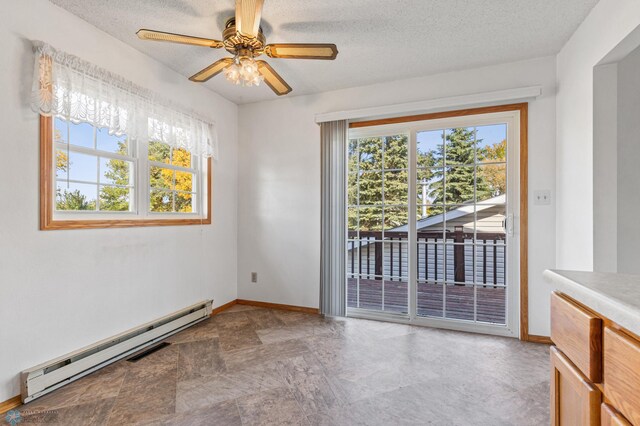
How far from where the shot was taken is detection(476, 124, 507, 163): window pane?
307 cm

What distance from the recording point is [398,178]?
3451mm

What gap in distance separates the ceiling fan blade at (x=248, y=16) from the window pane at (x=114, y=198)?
1.68m

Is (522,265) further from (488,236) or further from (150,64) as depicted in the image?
(150,64)

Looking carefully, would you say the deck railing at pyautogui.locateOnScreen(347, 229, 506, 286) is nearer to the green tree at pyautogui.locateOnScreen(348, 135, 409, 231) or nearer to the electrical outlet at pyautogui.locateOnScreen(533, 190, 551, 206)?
the green tree at pyautogui.locateOnScreen(348, 135, 409, 231)

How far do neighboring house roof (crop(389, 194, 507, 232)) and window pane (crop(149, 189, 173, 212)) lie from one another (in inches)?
91.7

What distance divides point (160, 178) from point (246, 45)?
1.66m

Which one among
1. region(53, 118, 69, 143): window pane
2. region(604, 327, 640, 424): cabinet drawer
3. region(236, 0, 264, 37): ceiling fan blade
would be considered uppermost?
region(236, 0, 264, 37): ceiling fan blade

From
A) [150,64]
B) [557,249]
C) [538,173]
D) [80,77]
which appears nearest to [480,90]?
[538,173]

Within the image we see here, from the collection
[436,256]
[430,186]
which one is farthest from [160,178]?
[436,256]

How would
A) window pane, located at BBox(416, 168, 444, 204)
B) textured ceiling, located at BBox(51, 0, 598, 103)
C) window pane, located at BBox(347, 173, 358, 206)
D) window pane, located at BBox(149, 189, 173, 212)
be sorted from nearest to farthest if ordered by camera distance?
textured ceiling, located at BBox(51, 0, 598, 103) < window pane, located at BBox(149, 189, 173, 212) < window pane, located at BBox(416, 168, 444, 204) < window pane, located at BBox(347, 173, 358, 206)

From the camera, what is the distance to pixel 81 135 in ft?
7.90

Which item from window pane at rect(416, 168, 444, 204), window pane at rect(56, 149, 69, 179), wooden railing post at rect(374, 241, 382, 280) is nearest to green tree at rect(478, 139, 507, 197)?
window pane at rect(416, 168, 444, 204)

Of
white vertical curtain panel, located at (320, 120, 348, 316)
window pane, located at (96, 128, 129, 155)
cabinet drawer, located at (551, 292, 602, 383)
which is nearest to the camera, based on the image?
cabinet drawer, located at (551, 292, 602, 383)

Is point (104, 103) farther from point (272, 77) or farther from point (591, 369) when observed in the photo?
point (591, 369)
